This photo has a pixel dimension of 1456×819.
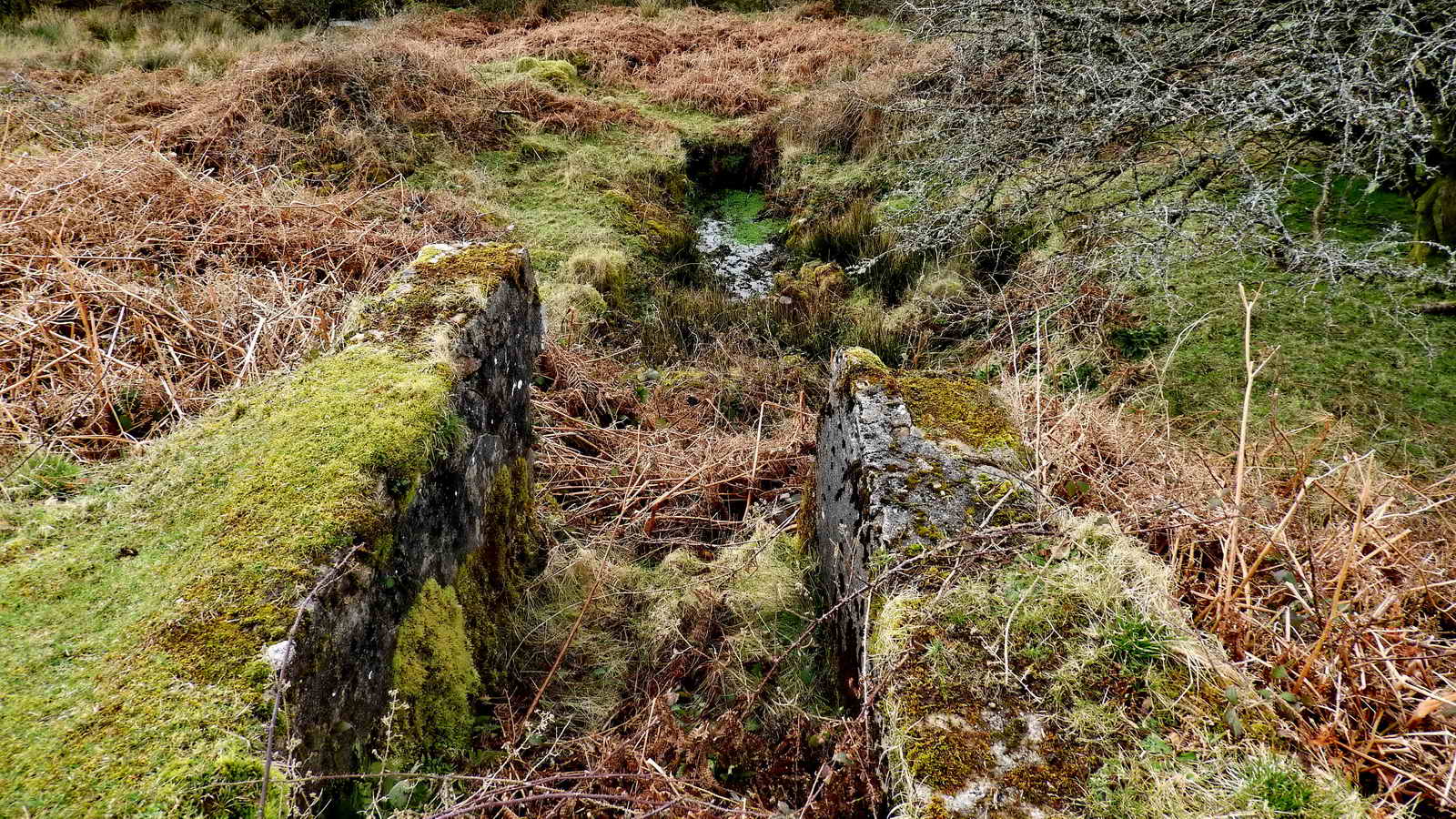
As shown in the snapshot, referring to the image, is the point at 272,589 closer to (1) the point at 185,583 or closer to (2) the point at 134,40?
(1) the point at 185,583

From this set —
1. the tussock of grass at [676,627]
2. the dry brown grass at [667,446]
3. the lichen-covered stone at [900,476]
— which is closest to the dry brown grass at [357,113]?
the dry brown grass at [667,446]

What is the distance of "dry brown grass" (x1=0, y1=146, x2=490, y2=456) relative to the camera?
240 centimetres

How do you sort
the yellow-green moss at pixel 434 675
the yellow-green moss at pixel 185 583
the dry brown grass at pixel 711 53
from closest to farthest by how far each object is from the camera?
the yellow-green moss at pixel 185 583 → the yellow-green moss at pixel 434 675 → the dry brown grass at pixel 711 53

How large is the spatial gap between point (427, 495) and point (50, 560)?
2.41 feet

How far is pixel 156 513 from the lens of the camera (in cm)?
148

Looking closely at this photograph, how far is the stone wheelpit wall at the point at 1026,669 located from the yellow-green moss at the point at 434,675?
112cm

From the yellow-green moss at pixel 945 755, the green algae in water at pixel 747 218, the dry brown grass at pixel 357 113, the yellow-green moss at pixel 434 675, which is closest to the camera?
the yellow-green moss at pixel 945 755

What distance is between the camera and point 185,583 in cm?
131

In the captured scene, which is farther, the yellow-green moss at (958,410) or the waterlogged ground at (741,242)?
the waterlogged ground at (741,242)

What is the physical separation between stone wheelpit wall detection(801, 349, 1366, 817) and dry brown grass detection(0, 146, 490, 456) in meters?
2.52

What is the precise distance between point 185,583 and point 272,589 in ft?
0.57

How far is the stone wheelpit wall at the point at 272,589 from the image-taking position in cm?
104

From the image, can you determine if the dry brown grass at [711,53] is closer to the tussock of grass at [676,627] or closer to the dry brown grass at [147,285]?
the dry brown grass at [147,285]

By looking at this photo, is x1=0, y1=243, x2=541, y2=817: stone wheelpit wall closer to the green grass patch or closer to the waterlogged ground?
the green grass patch
